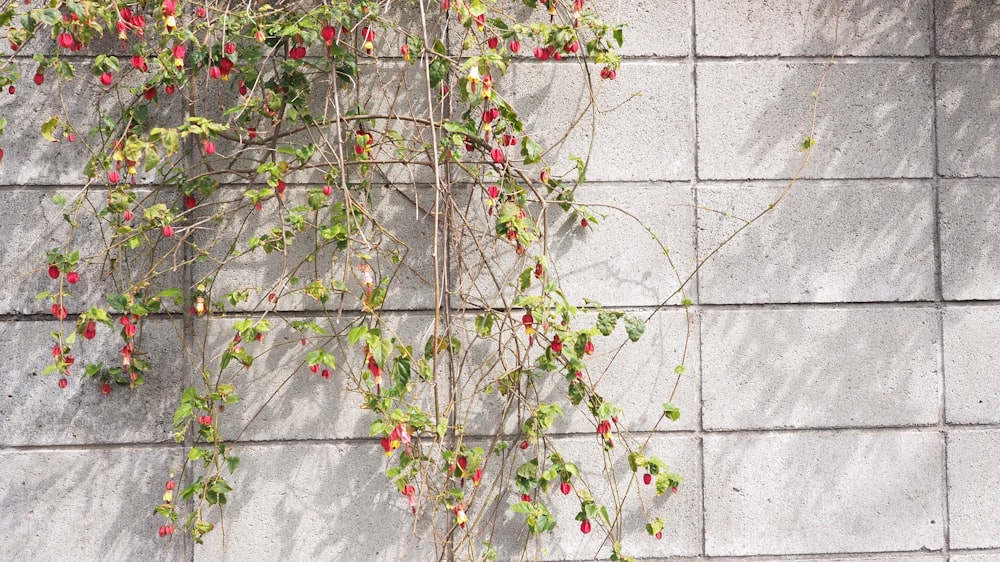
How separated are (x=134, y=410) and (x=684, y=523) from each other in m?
1.75

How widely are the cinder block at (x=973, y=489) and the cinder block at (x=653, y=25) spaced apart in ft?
5.09

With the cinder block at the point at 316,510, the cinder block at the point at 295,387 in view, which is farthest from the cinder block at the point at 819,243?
the cinder block at the point at 316,510

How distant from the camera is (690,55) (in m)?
2.58

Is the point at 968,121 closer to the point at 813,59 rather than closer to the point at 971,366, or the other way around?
the point at 813,59

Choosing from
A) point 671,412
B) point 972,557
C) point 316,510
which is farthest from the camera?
point 972,557

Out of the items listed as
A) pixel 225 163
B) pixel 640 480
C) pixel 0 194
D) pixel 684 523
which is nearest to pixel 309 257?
pixel 225 163

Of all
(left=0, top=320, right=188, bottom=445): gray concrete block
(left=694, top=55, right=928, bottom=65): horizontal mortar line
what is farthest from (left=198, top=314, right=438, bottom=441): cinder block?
(left=694, top=55, right=928, bottom=65): horizontal mortar line

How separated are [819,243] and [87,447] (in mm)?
2390

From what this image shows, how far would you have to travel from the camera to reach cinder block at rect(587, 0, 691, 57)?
257 centimetres

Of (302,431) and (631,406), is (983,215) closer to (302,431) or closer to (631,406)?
(631,406)

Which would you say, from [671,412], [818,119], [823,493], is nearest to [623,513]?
[671,412]

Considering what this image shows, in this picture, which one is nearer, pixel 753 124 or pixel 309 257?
pixel 309 257

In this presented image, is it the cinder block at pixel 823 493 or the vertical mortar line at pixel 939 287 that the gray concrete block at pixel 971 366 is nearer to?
the vertical mortar line at pixel 939 287

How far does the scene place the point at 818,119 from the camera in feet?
8.55
